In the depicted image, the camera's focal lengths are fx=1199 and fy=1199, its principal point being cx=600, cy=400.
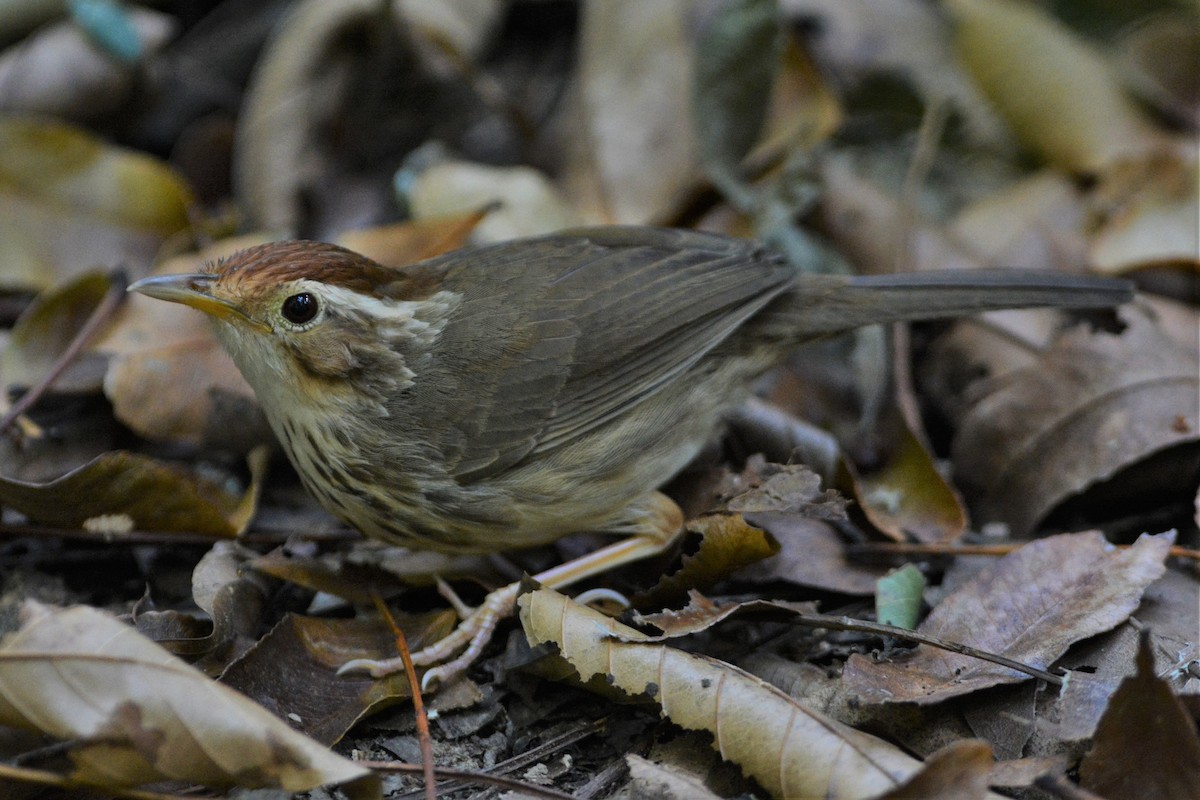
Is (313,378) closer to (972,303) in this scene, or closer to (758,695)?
(758,695)

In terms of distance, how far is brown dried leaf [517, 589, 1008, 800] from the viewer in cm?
300

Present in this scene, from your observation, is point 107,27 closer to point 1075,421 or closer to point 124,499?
point 124,499

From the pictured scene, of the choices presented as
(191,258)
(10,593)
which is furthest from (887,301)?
(10,593)

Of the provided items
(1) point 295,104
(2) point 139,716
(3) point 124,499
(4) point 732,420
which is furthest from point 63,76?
(2) point 139,716

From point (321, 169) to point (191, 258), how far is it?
1.11m

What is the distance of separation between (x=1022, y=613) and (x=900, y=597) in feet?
1.20

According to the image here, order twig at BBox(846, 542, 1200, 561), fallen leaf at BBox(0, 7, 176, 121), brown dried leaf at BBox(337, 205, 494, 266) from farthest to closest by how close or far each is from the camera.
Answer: fallen leaf at BBox(0, 7, 176, 121), brown dried leaf at BBox(337, 205, 494, 266), twig at BBox(846, 542, 1200, 561)

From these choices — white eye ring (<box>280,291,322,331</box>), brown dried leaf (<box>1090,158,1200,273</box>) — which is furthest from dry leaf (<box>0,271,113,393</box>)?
brown dried leaf (<box>1090,158,1200,273</box>)

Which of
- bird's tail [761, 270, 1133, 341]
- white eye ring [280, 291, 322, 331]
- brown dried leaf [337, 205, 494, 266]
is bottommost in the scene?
bird's tail [761, 270, 1133, 341]

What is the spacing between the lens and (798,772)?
3.03m

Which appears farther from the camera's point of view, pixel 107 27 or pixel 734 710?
pixel 107 27

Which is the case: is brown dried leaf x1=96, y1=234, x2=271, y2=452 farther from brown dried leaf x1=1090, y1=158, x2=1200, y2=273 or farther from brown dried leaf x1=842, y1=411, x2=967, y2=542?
brown dried leaf x1=1090, y1=158, x2=1200, y2=273

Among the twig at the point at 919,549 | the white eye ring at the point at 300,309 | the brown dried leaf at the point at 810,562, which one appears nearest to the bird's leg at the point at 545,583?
the brown dried leaf at the point at 810,562

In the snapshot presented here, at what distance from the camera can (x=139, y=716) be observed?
279cm
